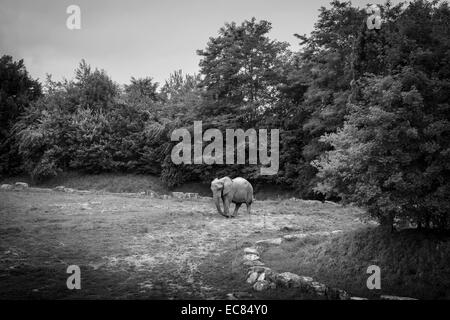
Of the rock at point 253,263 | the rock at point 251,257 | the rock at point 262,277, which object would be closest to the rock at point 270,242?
the rock at point 251,257

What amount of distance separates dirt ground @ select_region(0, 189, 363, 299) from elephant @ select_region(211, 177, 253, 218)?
78cm

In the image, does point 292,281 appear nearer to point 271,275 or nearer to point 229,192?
point 271,275

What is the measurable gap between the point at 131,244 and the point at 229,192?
6.99m

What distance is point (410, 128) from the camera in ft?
24.0

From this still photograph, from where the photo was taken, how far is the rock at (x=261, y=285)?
7.60 metres

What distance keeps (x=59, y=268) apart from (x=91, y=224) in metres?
5.45

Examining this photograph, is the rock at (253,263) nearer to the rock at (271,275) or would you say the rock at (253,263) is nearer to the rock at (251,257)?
the rock at (251,257)

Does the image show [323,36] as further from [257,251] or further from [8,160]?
[8,160]

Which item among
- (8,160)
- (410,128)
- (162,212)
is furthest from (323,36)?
(8,160)

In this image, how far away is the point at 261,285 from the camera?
25.1ft

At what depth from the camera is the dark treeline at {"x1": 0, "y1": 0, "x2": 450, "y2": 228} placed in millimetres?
7715

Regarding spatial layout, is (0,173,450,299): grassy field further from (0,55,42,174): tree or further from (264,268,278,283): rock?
(0,55,42,174): tree

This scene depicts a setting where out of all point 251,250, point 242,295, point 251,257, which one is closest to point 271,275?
point 242,295

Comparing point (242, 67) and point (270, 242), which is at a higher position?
point (242, 67)
